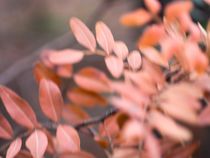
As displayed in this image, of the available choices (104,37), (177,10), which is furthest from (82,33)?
(177,10)

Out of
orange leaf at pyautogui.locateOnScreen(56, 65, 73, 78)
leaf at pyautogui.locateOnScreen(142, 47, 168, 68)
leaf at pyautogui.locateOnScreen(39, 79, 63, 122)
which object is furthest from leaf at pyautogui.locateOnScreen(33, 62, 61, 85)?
leaf at pyautogui.locateOnScreen(142, 47, 168, 68)

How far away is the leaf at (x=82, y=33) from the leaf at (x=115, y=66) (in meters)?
0.05

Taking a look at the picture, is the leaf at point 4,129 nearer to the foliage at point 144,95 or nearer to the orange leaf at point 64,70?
the foliage at point 144,95

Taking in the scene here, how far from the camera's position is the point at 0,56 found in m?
2.43

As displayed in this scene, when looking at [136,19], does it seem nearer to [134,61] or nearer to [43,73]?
[134,61]

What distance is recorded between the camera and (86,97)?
1.65ft

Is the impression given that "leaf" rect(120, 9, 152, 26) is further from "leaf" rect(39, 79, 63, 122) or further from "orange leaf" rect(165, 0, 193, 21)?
"leaf" rect(39, 79, 63, 122)

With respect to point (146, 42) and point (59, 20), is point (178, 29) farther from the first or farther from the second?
point (59, 20)

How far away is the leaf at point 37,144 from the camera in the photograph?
1.07ft

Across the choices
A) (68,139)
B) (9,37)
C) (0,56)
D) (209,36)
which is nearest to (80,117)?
(68,139)

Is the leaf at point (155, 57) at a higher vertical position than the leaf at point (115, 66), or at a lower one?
lower

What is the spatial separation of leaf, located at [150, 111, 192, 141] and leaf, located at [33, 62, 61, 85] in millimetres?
323

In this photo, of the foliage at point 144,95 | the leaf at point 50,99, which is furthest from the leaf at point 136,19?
the leaf at point 50,99

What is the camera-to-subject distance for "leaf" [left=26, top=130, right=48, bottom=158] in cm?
33
